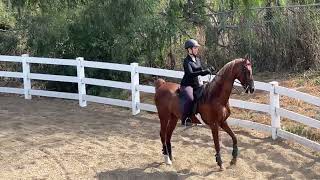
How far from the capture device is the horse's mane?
319 inches

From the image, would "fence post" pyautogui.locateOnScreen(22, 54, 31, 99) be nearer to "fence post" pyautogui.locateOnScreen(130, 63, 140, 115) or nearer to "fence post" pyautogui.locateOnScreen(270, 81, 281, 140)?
"fence post" pyautogui.locateOnScreen(130, 63, 140, 115)

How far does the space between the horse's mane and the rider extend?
166 mm

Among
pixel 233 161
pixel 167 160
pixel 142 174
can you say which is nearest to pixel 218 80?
pixel 233 161

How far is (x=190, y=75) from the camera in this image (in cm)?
821

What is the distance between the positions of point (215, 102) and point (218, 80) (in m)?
0.34

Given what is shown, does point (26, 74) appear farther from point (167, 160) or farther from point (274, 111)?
point (274, 111)

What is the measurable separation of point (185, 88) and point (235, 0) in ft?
22.1

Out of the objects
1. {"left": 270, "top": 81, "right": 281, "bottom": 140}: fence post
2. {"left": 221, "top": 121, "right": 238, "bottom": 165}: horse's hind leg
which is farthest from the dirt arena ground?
{"left": 270, "top": 81, "right": 281, "bottom": 140}: fence post

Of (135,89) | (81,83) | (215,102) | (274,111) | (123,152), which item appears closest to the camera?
(215,102)

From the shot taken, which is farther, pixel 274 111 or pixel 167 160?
pixel 274 111

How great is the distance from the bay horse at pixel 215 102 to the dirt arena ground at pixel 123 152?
0.39m

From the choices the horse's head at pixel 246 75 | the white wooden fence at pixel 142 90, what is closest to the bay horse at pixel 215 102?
the horse's head at pixel 246 75

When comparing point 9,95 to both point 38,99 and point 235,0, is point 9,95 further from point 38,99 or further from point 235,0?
point 235,0

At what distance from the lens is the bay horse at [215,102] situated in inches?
314
